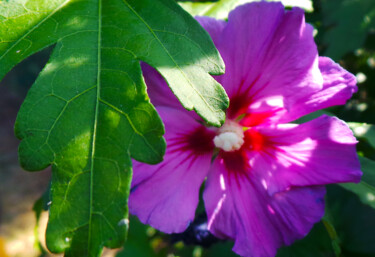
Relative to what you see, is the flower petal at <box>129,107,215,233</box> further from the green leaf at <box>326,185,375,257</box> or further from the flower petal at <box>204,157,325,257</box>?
the green leaf at <box>326,185,375,257</box>

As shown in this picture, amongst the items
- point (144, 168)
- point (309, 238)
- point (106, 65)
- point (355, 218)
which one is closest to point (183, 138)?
point (144, 168)

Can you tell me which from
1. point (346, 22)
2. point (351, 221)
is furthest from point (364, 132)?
point (346, 22)

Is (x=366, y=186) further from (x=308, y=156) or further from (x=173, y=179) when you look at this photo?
(x=173, y=179)

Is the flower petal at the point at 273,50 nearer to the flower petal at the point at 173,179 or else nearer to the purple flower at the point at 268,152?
the purple flower at the point at 268,152

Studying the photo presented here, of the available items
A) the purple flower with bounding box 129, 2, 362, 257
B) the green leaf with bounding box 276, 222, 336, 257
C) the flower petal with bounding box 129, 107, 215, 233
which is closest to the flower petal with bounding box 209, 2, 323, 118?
the purple flower with bounding box 129, 2, 362, 257

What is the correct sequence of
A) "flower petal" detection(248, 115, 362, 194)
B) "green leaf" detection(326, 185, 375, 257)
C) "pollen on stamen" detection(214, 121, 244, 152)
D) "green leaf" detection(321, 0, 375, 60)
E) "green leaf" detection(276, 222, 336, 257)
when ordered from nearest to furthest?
"flower petal" detection(248, 115, 362, 194) < "pollen on stamen" detection(214, 121, 244, 152) < "green leaf" detection(276, 222, 336, 257) < "green leaf" detection(326, 185, 375, 257) < "green leaf" detection(321, 0, 375, 60)

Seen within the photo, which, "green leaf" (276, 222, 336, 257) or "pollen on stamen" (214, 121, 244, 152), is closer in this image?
"pollen on stamen" (214, 121, 244, 152)

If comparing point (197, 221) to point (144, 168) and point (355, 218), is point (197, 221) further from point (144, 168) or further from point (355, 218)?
point (355, 218)
